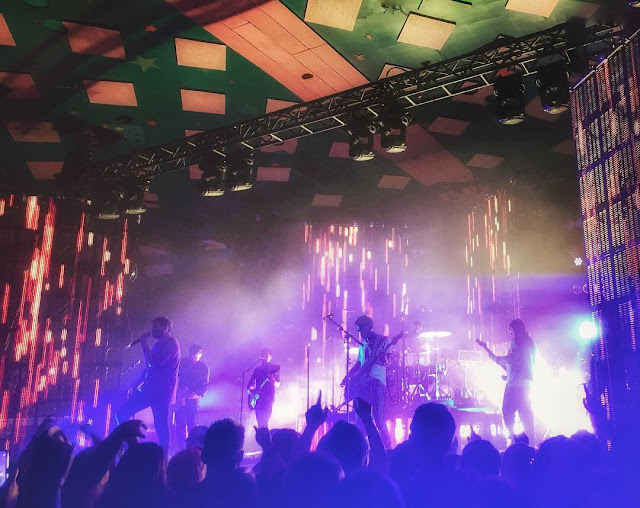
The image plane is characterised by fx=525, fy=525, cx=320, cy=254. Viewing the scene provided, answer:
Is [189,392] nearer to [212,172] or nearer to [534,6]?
[212,172]

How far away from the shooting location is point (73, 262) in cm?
944

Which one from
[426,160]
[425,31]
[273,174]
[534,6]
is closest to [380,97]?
[425,31]

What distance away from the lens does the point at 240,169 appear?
8.33m

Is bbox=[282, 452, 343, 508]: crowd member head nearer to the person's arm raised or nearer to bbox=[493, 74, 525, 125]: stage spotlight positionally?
the person's arm raised

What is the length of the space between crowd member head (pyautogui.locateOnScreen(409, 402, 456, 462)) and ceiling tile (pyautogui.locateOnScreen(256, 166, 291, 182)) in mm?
8108

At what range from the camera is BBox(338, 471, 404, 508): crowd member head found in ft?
5.46

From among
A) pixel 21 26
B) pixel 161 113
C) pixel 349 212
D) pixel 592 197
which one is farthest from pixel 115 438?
pixel 349 212

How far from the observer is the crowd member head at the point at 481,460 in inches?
87.1

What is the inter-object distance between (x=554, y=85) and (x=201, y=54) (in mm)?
4272

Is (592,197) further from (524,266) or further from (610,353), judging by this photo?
(524,266)

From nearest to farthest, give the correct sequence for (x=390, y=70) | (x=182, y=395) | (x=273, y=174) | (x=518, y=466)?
(x=518, y=466)
(x=390, y=70)
(x=182, y=395)
(x=273, y=174)

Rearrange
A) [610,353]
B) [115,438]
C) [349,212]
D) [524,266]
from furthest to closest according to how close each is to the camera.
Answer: [349,212]
[524,266]
[610,353]
[115,438]

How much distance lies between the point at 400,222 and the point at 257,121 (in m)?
5.55

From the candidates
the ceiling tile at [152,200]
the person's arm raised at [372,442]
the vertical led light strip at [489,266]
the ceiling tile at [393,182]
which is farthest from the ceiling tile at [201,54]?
the vertical led light strip at [489,266]
